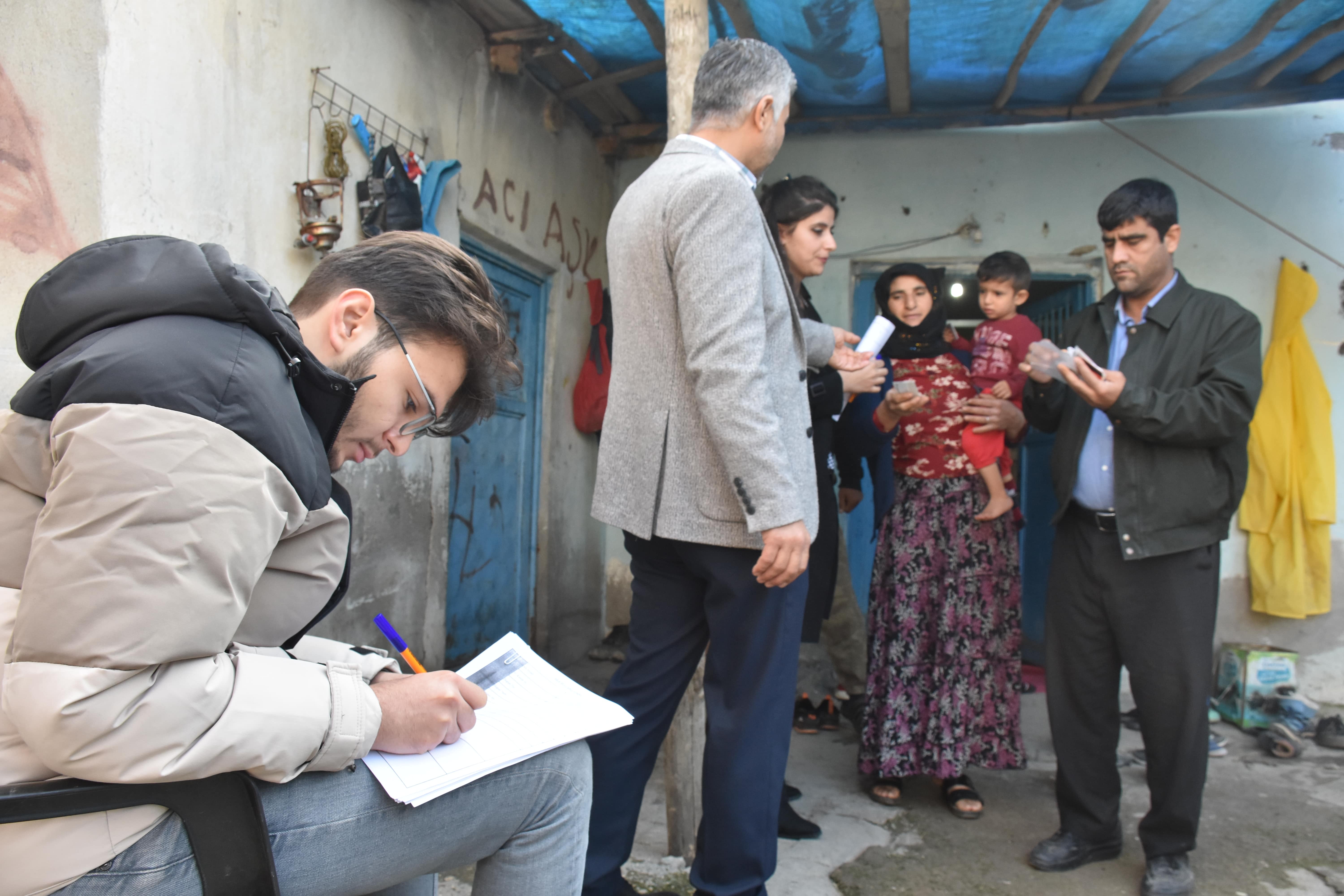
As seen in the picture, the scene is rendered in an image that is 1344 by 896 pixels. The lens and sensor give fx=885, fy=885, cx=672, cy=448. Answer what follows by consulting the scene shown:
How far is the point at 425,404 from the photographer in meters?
1.24

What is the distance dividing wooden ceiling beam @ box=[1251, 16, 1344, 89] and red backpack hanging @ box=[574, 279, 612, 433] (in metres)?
3.34

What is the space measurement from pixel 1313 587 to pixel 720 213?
4.04 m

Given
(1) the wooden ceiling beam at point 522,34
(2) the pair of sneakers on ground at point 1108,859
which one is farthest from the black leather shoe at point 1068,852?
(1) the wooden ceiling beam at point 522,34

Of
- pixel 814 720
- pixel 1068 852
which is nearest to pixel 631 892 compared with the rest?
pixel 1068 852

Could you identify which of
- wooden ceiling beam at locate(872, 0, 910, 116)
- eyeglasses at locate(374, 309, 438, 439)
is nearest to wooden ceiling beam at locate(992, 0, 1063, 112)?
wooden ceiling beam at locate(872, 0, 910, 116)

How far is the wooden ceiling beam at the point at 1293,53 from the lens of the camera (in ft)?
11.6

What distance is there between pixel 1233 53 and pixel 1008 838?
3.38 m

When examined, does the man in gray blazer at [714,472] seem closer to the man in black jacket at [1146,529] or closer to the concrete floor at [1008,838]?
the concrete floor at [1008,838]

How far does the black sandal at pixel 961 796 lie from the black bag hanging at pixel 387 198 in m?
2.64

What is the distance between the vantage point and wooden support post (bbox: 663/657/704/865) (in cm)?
234

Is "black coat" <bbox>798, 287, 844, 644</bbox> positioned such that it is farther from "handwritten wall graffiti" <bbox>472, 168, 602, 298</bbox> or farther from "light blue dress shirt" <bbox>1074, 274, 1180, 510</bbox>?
"handwritten wall graffiti" <bbox>472, 168, 602, 298</bbox>

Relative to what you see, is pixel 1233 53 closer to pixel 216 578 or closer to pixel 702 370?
pixel 702 370

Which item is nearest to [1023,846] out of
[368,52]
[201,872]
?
[201,872]

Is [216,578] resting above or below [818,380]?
below
